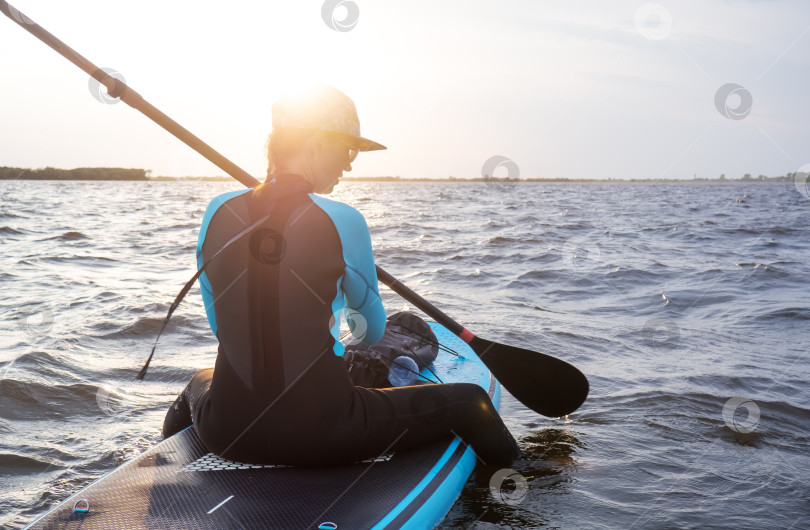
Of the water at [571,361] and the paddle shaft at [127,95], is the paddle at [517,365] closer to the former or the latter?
the paddle shaft at [127,95]

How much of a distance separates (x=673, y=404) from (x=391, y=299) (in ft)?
14.9

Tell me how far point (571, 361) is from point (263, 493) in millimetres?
4178

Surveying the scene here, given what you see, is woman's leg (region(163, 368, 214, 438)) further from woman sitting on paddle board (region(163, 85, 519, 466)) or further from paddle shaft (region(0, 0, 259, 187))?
paddle shaft (region(0, 0, 259, 187))

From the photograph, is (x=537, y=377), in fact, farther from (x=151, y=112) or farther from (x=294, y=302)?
(x=151, y=112)

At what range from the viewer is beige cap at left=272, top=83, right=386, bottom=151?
7.83 feet

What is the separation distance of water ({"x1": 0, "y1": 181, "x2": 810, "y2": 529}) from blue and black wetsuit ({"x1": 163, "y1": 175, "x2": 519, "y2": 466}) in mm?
1036

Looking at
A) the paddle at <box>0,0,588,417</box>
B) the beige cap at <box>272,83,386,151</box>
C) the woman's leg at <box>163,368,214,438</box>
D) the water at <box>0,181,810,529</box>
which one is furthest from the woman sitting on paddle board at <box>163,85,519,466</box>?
the paddle at <box>0,0,588,417</box>

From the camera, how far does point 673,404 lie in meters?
4.95

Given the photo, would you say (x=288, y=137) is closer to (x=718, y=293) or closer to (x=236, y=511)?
(x=236, y=511)

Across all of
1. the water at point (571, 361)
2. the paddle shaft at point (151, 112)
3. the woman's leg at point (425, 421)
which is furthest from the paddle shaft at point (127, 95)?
the water at point (571, 361)

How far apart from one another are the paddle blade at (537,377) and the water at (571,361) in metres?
0.25

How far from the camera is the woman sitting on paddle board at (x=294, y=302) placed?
89.7 inches

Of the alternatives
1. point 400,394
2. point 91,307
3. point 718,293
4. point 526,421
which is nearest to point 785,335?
point 718,293

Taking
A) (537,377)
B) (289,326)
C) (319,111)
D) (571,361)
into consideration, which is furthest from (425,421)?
(571,361)
